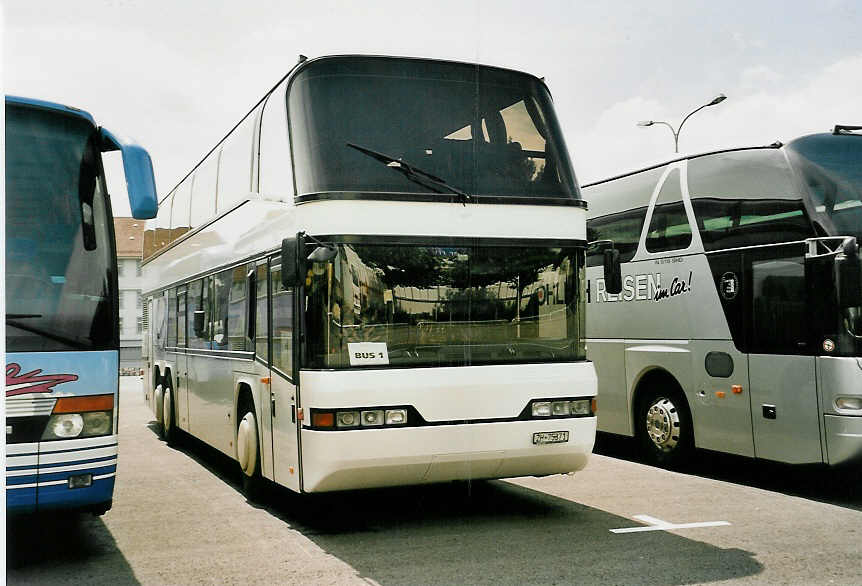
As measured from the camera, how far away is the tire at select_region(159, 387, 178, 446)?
14.9 m

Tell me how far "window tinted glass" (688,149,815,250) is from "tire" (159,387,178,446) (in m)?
7.90

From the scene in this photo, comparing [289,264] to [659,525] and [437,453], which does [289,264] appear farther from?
[659,525]

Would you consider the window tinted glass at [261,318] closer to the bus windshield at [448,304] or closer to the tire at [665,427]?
the bus windshield at [448,304]

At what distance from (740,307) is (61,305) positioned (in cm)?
702

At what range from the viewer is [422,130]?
328 inches

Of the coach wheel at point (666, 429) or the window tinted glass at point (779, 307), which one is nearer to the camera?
the window tinted glass at point (779, 307)

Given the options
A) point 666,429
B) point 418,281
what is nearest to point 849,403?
point 666,429

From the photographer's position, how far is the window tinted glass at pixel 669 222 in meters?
12.0

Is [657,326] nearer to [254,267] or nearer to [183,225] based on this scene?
[254,267]

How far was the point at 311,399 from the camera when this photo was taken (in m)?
7.71

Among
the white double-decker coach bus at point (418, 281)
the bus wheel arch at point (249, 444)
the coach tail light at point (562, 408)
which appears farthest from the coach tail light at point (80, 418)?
the coach tail light at point (562, 408)

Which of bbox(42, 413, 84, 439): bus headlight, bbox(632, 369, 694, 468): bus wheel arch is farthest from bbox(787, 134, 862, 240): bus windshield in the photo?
bbox(42, 413, 84, 439): bus headlight

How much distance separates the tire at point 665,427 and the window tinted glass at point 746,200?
193 centimetres

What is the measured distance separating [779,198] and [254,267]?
530 centimetres
